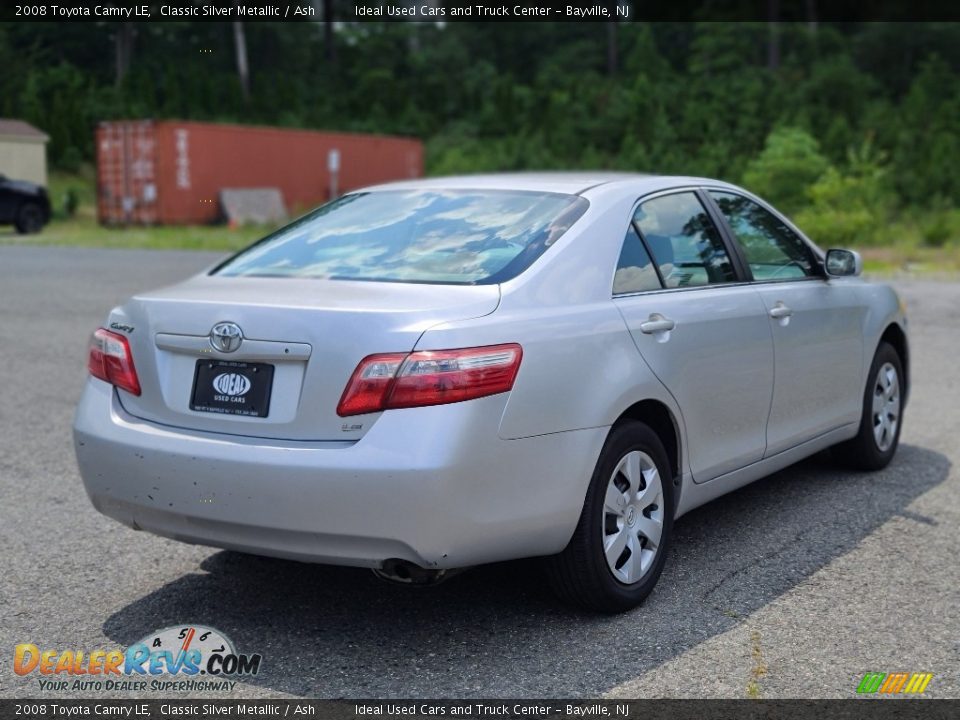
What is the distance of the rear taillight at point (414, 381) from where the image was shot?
352 centimetres

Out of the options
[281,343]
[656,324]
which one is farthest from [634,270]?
[281,343]

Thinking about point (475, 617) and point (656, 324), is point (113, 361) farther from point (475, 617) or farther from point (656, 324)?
point (656, 324)

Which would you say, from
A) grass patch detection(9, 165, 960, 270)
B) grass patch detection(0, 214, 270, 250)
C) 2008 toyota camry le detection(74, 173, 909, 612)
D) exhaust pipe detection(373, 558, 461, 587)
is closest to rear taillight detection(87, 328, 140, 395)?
2008 toyota camry le detection(74, 173, 909, 612)

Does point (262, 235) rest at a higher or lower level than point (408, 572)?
lower

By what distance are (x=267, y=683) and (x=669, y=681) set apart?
1.19 m

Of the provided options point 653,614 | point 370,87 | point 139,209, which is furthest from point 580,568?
point 370,87

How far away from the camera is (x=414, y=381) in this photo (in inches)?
139

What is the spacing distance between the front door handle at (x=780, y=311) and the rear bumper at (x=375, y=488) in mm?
1522

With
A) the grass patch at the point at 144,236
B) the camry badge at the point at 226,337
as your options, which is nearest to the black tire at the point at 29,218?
the grass patch at the point at 144,236

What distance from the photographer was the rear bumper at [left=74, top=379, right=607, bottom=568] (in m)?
3.49

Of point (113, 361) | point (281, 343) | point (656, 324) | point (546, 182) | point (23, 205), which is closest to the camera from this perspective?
point (281, 343)

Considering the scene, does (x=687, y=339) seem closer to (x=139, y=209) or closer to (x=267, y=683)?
(x=267, y=683)

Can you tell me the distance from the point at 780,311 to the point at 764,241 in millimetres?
471

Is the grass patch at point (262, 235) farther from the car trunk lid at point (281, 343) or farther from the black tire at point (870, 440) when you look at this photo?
the car trunk lid at point (281, 343)
